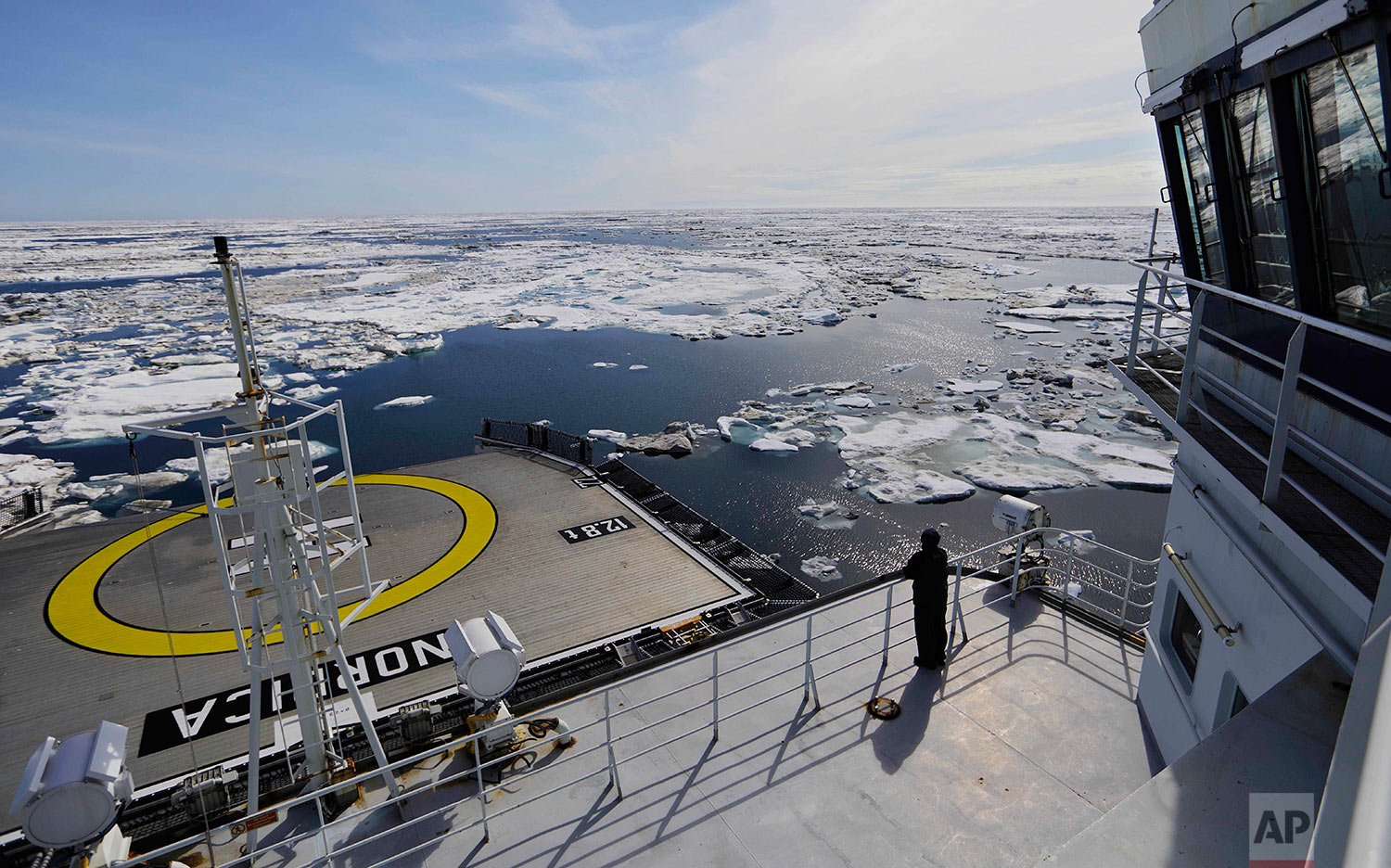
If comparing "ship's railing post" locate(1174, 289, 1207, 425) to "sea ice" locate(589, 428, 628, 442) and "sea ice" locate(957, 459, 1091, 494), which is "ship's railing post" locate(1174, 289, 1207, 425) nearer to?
"sea ice" locate(957, 459, 1091, 494)

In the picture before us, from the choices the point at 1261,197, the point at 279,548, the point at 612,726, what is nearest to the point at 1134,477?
the point at 1261,197

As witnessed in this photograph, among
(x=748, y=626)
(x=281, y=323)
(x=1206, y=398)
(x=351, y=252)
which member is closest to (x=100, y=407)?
(x=281, y=323)

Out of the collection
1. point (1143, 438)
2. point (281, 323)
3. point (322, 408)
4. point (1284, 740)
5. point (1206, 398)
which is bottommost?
point (1143, 438)

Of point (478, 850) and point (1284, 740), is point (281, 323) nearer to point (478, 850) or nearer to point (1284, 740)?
point (478, 850)

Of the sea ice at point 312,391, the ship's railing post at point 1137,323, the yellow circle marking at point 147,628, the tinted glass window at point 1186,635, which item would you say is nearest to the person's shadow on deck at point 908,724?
the tinted glass window at point 1186,635

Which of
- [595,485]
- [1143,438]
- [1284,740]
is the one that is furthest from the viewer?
[1143,438]
